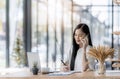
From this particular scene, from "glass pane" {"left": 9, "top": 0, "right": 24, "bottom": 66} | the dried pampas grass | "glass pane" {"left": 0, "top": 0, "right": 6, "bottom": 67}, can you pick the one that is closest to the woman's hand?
the dried pampas grass

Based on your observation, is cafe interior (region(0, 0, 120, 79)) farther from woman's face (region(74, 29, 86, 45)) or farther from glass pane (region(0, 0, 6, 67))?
woman's face (region(74, 29, 86, 45))

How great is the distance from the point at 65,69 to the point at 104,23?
522 cm

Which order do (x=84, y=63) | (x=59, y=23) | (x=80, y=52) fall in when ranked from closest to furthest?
(x=84, y=63)
(x=80, y=52)
(x=59, y=23)

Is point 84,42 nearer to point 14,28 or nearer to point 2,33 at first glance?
point 2,33

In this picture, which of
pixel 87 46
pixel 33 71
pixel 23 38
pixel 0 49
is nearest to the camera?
pixel 33 71

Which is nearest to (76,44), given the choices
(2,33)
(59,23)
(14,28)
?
(2,33)

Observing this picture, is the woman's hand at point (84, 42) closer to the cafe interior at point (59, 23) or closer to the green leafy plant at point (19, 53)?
the green leafy plant at point (19, 53)

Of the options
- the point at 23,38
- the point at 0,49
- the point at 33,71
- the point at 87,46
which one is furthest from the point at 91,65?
the point at 23,38

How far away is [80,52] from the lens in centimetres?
382

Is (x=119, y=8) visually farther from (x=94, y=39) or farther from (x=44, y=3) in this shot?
(x=44, y=3)

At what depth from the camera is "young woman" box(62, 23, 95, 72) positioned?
3656 millimetres

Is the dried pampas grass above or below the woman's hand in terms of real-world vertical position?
below

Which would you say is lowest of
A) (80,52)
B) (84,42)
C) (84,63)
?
(84,63)

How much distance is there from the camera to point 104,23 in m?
8.75
